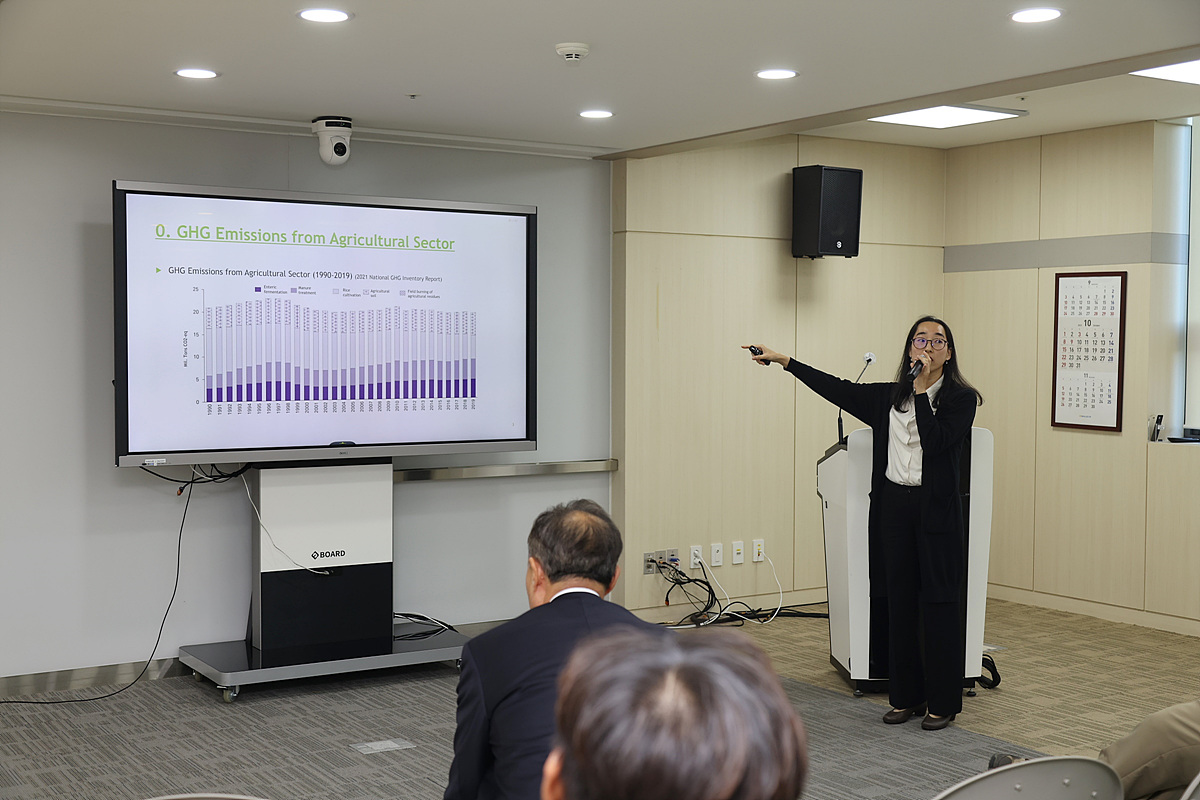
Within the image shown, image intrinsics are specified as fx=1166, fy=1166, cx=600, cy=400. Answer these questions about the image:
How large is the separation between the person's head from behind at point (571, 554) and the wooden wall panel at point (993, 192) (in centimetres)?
530

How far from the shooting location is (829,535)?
5047 millimetres

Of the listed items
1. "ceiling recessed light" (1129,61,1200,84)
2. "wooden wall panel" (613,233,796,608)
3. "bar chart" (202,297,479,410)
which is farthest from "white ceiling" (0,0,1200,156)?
"wooden wall panel" (613,233,796,608)

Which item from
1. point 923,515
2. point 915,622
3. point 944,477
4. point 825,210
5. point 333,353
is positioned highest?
point 825,210

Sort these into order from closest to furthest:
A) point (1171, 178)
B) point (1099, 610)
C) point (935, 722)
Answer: point (935, 722) → point (1171, 178) → point (1099, 610)

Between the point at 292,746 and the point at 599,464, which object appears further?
the point at 599,464

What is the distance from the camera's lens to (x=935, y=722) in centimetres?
455

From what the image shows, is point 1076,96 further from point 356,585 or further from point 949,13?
point 356,585

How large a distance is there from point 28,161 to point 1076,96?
15.7ft

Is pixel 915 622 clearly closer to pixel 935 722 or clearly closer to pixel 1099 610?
pixel 935 722

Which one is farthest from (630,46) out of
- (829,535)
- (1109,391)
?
(1109,391)

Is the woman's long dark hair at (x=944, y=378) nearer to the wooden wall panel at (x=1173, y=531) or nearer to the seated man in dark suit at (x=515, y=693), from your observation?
the wooden wall panel at (x=1173, y=531)

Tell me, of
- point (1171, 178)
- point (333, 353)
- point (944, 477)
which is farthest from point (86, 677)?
point (1171, 178)

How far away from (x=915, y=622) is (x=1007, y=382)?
9.37 ft

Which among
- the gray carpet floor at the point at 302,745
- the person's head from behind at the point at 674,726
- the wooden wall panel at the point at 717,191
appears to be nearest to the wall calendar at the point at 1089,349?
the wooden wall panel at the point at 717,191
